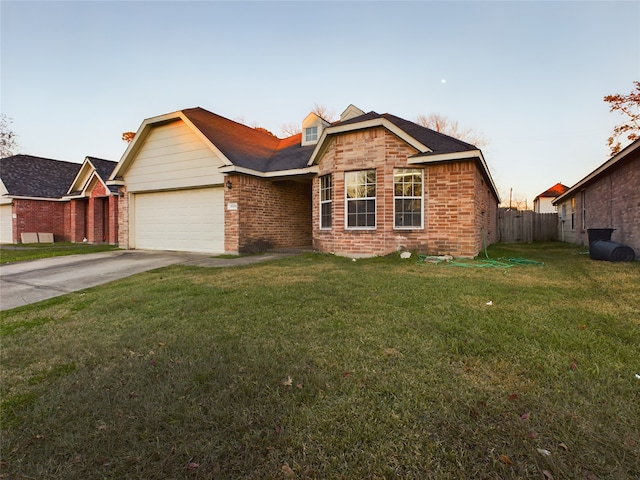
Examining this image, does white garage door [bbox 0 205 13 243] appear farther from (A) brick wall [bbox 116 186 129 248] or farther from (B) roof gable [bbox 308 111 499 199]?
(B) roof gable [bbox 308 111 499 199]

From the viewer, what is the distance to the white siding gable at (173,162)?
11430 mm

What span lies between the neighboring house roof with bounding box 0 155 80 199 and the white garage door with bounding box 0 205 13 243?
1876mm

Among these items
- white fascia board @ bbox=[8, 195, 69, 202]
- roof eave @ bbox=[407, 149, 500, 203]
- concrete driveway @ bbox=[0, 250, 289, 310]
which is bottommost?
concrete driveway @ bbox=[0, 250, 289, 310]

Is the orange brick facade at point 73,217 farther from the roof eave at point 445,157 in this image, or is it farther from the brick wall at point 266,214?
the roof eave at point 445,157

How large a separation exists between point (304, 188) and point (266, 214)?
273cm

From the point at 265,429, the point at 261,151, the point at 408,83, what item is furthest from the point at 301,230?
the point at 265,429

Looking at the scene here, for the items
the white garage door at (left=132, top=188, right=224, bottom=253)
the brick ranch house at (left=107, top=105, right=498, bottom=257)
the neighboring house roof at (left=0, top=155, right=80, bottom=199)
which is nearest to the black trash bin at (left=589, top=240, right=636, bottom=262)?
the brick ranch house at (left=107, top=105, right=498, bottom=257)

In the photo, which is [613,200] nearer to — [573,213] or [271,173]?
[573,213]

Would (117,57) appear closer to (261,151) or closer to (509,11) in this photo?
(261,151)

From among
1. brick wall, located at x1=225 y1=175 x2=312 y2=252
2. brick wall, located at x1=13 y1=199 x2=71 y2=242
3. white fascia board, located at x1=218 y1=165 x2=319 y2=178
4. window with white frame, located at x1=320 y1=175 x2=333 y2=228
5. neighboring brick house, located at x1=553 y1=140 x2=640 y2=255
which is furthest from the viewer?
brick wall, located at x1=13 y1=199 x2=71 y2=242

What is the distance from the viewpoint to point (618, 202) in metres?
11.0

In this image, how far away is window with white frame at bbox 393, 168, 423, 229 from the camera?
952cm

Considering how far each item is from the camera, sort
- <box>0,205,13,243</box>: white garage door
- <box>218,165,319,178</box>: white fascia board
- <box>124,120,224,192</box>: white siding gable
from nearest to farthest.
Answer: <box>218,165,319,178</box>: white fascia board → <box>124,120,224,192</box>: white siding gable → <box>0,205,13,243</box>: white garage door

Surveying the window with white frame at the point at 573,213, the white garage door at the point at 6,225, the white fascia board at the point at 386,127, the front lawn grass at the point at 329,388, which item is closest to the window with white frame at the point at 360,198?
the white fascia board at the point at 386,127
